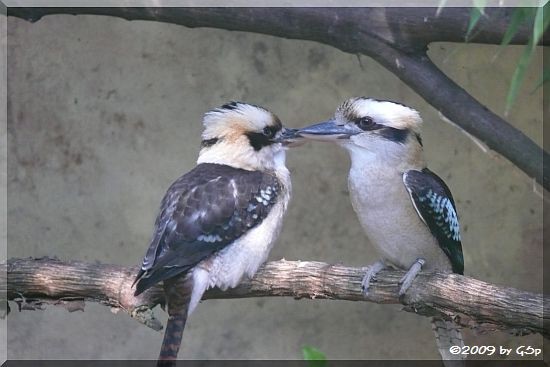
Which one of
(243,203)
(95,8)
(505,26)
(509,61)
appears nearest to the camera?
(243,203)

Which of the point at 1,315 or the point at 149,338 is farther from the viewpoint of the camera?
the point at 149,338

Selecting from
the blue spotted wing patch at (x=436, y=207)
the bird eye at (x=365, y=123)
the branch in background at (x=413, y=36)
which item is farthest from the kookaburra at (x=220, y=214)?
the branch in background at (x=413, y=36)

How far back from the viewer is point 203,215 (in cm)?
271

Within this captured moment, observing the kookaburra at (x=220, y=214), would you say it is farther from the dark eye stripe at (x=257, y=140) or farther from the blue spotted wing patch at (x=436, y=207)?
the blue spotted wing patch at (x=436, y=207)

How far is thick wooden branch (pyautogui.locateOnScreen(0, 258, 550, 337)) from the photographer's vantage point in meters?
2.48

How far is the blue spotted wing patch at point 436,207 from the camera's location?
279cm

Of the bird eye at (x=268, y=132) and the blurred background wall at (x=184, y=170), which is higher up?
the bird eye at (x=268, y=132)

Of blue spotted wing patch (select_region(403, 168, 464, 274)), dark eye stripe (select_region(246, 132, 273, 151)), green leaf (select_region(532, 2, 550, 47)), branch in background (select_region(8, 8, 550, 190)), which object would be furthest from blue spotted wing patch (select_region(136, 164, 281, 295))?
green leaf (select_region(532, 2, 550, 47))

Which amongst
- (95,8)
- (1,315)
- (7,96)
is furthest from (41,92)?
(1,315)

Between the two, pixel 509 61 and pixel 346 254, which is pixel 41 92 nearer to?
pixel 346 254

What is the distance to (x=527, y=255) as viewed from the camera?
155 inches

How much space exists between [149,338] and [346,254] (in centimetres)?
92

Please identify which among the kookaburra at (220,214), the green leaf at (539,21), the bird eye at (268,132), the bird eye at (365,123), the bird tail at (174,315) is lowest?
the bird tail at (174,315)

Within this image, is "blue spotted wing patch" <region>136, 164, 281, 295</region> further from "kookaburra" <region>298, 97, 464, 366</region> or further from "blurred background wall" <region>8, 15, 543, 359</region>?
"blurred background wall" <region>8, 15, 543, 359</region>
